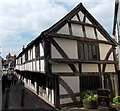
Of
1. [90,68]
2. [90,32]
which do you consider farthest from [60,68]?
[90,32]

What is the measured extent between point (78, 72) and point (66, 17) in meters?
3.71

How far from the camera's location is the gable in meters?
8.52

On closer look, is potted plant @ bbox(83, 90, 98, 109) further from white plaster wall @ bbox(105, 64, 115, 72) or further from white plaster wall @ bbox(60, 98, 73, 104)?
white plaster wall @ bbox(105, 64, 115, 72)

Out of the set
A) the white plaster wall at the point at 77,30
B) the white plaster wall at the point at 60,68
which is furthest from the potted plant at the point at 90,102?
the white plaster wall at the point at 77,30

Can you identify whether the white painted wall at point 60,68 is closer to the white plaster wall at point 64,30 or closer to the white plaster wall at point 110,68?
the white plaster wall at point 64,30

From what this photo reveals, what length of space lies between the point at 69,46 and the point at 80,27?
70.6 inches

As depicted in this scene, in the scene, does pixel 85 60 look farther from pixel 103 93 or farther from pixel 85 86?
pixel 103 93

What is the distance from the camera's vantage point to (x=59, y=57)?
811cm

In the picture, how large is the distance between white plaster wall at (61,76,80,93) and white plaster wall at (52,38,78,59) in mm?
1325

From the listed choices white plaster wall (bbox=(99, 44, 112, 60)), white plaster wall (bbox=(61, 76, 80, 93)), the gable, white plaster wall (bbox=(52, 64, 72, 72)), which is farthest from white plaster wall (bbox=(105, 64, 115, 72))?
white plaster wall (bbox=(52, 64, 72, 72))

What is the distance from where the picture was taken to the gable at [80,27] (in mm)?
8519

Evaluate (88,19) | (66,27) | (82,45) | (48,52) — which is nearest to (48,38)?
(48,52)

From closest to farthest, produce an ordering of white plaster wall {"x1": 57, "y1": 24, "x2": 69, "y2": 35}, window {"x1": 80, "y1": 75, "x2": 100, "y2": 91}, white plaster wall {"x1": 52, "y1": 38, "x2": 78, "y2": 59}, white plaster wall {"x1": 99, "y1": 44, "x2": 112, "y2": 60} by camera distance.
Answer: white plaster wall {"x1": 52, "y1": 38, "x2": 78, "y2": 59}
white plaster wall {"x1": 57, "y1": 24, "x2": 69, "y2": 35}
window {"x1": 80, "y1": 75, "x2": 100, "y2": 91}
white plaster wall {"x1": 99, "y1": 44, "x2": 112, "y2": 60}

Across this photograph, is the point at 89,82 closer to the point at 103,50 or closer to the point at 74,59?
the point at 74,59
